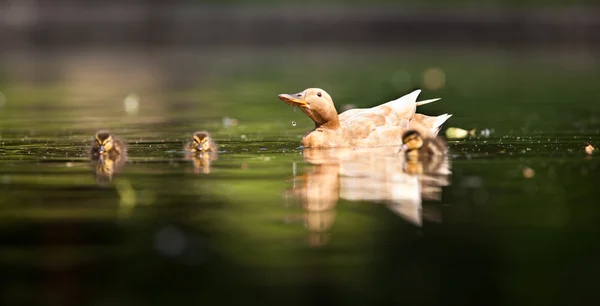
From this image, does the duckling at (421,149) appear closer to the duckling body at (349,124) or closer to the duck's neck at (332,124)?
the duckling body at (349,124)

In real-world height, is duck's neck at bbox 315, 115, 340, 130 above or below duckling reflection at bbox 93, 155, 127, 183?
above

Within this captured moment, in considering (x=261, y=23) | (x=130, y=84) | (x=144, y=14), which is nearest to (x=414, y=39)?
(x=261, y=23)

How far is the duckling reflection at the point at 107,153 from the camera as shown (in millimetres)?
11066

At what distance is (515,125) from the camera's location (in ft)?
50.5

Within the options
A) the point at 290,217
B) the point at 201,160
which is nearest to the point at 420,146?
the point at 201,160

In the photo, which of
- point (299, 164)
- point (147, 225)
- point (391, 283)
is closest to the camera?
point (391, 283)

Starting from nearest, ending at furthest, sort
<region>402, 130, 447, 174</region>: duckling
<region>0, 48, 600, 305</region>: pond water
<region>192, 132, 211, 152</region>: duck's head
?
<region>0, 48, 600, 305</region>: pond water → <region>402, 130, 447, 174</region>: duckling → <region>192, 132, 211, 152</region>: duck's head

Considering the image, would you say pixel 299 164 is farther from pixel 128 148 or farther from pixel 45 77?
pixel 45 77

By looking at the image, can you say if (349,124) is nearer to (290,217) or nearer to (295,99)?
(295,99)

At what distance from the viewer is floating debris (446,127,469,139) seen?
13.9 metres

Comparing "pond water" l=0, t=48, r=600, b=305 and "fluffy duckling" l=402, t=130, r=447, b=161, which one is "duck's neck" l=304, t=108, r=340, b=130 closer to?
"pond water" l=0, t=48, r=600, b=305

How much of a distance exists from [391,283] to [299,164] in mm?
5082

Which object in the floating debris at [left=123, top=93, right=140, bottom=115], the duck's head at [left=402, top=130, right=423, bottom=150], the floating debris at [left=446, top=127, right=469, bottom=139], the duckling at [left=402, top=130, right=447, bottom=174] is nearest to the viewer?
the duckling at [left=402, top=130, right=447, bottom=174]

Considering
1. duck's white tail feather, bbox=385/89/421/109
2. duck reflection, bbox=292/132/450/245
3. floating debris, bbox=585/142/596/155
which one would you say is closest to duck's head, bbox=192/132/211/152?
duck reflection, bbox=292/132/450/245
